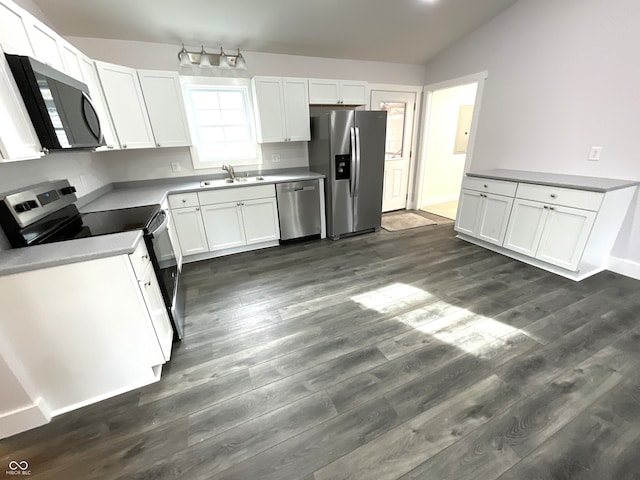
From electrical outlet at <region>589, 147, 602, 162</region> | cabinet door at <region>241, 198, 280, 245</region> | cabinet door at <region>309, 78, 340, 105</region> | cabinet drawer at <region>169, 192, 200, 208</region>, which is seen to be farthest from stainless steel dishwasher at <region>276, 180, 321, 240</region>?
electrical outlet at <region>589, 147, 602, 162</region>

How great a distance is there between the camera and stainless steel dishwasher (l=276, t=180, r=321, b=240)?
3.40 m

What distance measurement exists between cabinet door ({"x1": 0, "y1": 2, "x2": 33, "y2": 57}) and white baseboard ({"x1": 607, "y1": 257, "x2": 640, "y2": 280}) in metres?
4.97

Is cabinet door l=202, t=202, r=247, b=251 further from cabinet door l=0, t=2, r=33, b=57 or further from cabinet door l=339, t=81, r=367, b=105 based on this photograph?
cabinet door l=339, t=81, r=367, b=105

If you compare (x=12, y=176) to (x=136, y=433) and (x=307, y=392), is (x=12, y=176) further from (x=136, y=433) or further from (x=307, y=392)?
(x=307, y=392)

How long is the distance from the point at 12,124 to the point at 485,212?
4057 millimetres

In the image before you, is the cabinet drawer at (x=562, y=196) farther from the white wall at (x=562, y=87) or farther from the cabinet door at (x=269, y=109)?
the cabinet door at (x=269, y=109)

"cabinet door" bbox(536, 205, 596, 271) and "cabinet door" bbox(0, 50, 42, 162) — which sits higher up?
"cabinet door" bbox(0, 50, 42, 162)

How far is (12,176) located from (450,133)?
5835 millimetres

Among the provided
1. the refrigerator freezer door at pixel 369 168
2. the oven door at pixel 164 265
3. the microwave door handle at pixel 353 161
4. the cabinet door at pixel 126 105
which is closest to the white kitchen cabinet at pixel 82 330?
the oven door at pixel 164 265

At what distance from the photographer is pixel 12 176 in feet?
5.12

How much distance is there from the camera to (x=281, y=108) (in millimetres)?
3377

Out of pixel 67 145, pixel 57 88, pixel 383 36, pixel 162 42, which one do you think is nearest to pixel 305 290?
pixel 67 145

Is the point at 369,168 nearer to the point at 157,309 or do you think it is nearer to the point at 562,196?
the point at 562,196

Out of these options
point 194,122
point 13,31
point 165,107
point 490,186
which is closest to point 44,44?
point 13,31
